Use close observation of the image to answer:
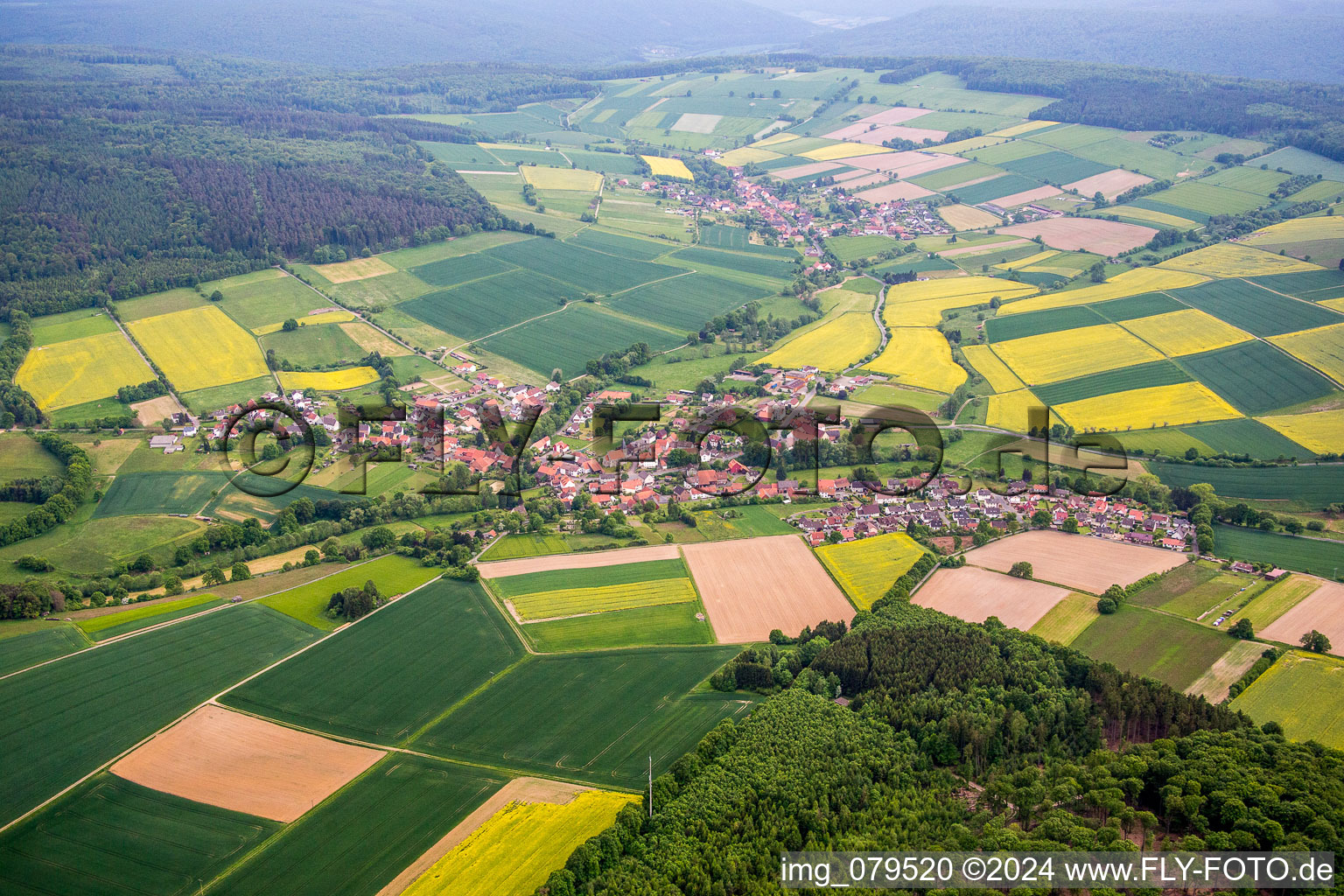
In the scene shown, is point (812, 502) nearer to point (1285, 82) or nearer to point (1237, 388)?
point (1237, 388)

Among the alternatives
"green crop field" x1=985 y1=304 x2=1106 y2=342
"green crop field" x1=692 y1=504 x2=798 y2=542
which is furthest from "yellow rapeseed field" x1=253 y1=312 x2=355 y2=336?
"green crop field" x1=985 y1=304 x2=1106 y2=342

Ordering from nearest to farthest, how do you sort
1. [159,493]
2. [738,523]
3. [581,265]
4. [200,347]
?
[738,523] → [159,493] → [200,347] → [581,265]

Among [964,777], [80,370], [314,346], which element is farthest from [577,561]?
[80,370]

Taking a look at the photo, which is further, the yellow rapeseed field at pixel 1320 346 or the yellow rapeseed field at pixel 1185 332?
the yellow rapeseed field at pixel 1185 332

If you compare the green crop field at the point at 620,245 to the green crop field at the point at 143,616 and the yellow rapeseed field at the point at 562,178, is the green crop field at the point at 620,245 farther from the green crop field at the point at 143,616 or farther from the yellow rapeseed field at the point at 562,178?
the green crop field at the point at 143,616

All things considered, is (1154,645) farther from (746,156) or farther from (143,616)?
(746,156)

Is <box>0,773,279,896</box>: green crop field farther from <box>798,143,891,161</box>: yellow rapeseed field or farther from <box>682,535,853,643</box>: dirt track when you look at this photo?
<box>798,143,891,161</box>: yellow rapeseed field

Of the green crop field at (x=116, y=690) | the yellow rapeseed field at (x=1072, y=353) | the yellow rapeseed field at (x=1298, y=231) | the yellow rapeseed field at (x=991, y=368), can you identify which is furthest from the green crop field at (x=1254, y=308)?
the green crop field at (x=116, y=690)
